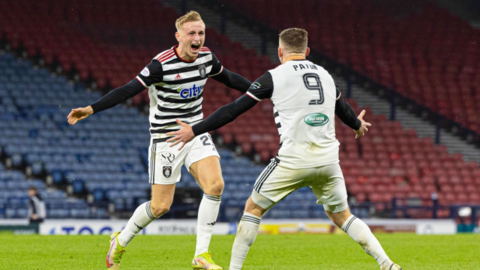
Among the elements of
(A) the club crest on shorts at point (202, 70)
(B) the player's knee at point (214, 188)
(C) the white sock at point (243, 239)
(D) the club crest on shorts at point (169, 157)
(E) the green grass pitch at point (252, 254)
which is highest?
(A) the club crest on shorts at point (202, 70)

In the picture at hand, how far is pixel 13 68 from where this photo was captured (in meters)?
21.7

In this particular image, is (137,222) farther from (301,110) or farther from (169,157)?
(301,110)

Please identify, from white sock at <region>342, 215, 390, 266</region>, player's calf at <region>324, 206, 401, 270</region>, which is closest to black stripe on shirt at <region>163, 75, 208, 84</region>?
player's calf at <region>324, 206, 401, 270</region>

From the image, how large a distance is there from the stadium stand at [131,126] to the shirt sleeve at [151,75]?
1145cm

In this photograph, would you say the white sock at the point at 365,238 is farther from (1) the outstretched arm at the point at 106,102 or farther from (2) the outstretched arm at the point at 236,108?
(1) the outstretched arm at the point at 106,102

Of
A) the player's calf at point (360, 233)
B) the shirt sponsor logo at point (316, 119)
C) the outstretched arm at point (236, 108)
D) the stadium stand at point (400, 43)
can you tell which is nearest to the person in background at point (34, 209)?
the outstretched arm at point (236, 108)

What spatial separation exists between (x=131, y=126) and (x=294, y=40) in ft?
54.6

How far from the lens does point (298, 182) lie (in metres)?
5.27

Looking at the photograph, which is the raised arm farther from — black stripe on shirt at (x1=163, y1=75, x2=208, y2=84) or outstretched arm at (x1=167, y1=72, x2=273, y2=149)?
outstretched arm at (x1=167, y1=72, x2=273, y2=149)

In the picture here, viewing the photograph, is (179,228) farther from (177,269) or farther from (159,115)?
(159,115)

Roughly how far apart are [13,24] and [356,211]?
13074mm

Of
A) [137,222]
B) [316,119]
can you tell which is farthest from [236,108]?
[137,222]

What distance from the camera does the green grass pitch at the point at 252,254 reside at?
308 inches

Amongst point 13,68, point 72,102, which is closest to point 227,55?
point 72,102
